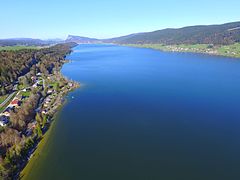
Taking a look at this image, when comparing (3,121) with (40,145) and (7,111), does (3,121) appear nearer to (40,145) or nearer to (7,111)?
(7,111)

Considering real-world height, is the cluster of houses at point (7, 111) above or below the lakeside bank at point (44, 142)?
above

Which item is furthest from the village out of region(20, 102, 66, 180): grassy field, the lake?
the lake

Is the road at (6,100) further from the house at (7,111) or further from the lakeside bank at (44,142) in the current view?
the lakeside bank at (44,142)

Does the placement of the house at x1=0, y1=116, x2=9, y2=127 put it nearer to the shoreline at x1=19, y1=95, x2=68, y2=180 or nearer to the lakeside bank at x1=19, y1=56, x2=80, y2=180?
the lakeside bank at x1=19, y1=56, x2=80, y2=180

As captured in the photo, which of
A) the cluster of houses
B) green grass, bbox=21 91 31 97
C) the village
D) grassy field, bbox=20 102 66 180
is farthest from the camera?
green grass, bbox=21 91 31 97

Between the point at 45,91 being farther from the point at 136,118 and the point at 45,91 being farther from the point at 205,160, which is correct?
the point at 205,160

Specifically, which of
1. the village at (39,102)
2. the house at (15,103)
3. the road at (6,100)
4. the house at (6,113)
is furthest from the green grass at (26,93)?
the house at (6,113)

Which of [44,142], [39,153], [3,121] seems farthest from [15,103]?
[39,153]

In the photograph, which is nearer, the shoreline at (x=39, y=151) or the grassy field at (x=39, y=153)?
the grassy field at (x=39, y=153)

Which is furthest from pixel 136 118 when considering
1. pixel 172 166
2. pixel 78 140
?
pixel 172 166
